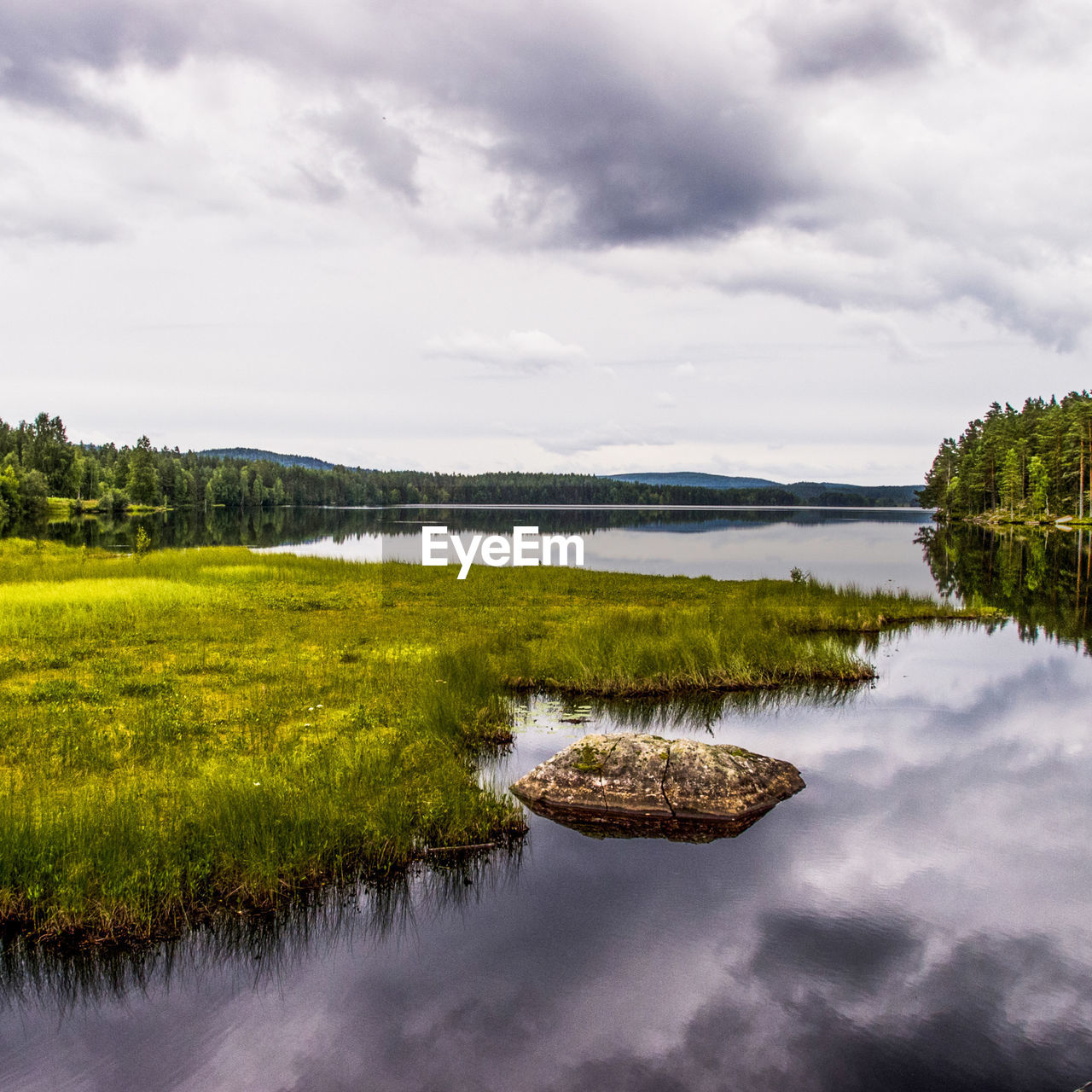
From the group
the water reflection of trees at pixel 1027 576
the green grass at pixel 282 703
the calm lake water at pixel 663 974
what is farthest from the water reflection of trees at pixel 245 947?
the water reflection of trees at pixel 1027 576

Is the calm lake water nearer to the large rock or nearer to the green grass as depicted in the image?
the large rock

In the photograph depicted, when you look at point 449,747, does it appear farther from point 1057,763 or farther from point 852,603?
point 852,603

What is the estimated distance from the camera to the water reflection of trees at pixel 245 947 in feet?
23.7

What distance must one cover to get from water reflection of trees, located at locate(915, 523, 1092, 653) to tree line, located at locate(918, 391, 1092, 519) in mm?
13947

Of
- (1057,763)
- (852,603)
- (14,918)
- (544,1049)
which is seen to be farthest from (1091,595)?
(14,918)

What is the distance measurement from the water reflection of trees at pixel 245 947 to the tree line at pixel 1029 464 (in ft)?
339

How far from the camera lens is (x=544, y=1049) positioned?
264 inches

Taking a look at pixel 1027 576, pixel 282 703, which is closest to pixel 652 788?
pixel 282 703

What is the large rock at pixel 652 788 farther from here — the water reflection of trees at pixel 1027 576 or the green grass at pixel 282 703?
the water reflection of trees at pixel 1027 576

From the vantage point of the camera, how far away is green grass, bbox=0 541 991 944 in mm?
8430

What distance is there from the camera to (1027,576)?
45.7 metres

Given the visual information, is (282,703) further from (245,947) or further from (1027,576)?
(1027,576)

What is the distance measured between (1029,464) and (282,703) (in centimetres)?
11572

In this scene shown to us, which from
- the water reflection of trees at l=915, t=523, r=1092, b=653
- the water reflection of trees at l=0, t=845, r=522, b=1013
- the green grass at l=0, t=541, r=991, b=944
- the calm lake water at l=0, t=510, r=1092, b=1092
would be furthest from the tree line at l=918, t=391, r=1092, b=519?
the water reflection of trees at l=0, t=845, r=522, b=1013
